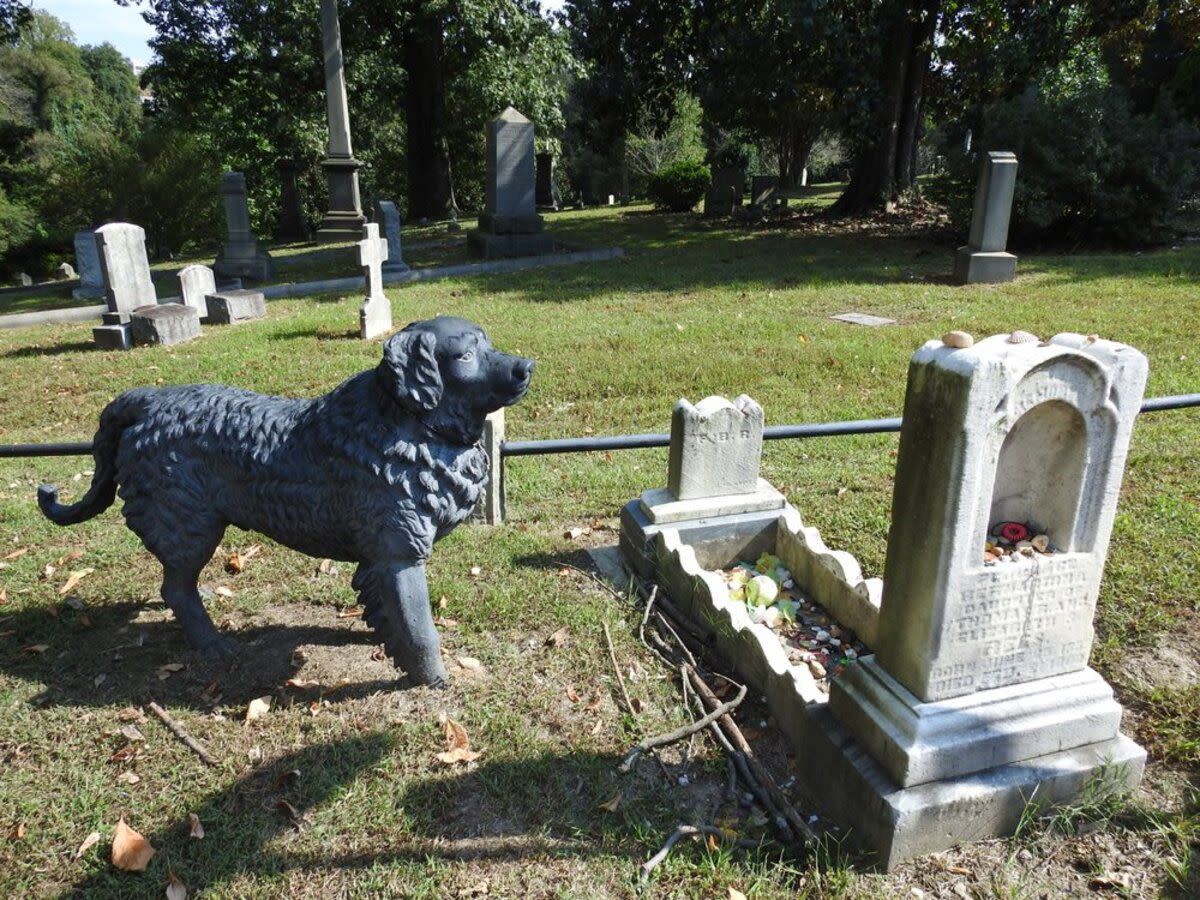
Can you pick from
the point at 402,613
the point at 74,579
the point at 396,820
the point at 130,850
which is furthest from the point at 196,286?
the point at 396,820

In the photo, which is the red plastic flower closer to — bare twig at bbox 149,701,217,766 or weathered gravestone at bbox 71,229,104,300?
bare twig at bbox 149,701,217,766

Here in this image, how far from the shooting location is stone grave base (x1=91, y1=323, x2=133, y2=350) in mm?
9812

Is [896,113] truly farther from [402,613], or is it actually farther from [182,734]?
[182,734]

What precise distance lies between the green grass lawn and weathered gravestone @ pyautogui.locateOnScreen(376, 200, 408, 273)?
6035 mm

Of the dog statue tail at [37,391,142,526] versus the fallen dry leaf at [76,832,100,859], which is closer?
the fallen dry leaf at [76,832,100,859]

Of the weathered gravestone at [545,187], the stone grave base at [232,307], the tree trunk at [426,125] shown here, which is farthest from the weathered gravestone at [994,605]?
the weathered gravestone at [545,187]

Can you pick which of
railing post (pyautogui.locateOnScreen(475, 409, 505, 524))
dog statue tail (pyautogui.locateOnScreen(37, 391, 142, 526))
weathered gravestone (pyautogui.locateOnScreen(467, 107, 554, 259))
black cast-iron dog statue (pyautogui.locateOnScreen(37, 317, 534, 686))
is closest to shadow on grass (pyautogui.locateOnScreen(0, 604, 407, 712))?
black cast-iron dog statue (pyautogui.locateOnScreen(37, 317, 534, 686))

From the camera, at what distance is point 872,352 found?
8.22 m

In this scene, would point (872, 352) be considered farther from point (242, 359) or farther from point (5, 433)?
point (5, 433)

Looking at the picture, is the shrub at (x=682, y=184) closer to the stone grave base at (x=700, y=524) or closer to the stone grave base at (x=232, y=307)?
the stone grave base at (x=232, y=307)

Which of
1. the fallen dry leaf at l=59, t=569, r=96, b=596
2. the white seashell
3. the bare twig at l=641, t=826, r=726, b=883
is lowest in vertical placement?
the bare twig at l=641, t=826, r=726, b=883

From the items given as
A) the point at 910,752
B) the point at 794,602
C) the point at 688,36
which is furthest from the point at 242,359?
the point at 688,36

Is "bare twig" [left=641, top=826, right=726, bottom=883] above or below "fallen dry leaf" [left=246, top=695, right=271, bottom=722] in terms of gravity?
below

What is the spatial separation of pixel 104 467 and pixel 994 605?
11.6 feet
